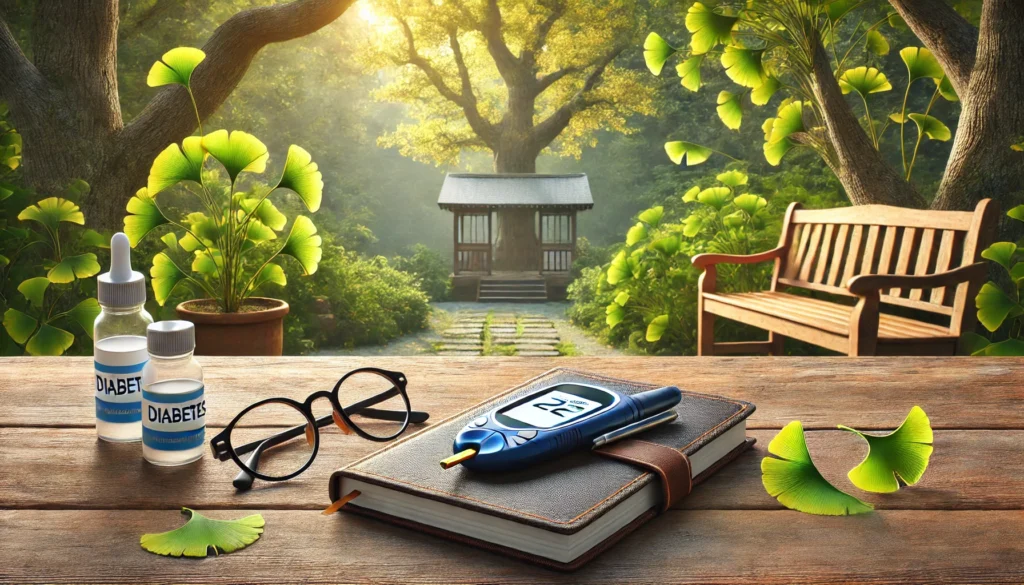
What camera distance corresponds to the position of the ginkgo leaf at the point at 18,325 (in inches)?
100

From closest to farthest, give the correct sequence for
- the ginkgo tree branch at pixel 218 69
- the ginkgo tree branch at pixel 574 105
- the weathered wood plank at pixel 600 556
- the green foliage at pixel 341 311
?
the weathered wood plank at pixel 600 556 → the ginkgo tree branch at pixel 218 69 → the green foliage at pixel 341 311 → the ginkgo tree branch at pixel 574 105

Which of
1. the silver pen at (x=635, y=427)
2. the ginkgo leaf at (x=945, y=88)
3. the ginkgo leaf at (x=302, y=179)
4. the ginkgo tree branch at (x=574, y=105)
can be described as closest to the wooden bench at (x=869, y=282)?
the ginkgo leaf at (x=945, y=88)

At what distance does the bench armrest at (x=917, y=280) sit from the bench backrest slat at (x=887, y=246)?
0.07 meters

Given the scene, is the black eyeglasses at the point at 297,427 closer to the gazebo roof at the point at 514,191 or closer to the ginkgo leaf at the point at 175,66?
the ginkgo leaf at the point at 175,66

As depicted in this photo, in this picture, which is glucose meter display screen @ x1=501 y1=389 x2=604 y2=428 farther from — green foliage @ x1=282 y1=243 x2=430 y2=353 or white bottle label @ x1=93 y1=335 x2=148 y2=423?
green foliage @ x1=282 y1=243 x2=430 y2=353

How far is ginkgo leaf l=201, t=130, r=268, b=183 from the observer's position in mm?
2393

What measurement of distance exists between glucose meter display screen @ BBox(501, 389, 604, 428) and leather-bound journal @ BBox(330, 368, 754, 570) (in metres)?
0.04

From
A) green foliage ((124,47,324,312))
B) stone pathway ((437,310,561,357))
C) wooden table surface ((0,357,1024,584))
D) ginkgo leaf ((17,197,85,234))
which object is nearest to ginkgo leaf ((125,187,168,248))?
green foliage ((124,47,324,312))

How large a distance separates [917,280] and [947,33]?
6.54 feet

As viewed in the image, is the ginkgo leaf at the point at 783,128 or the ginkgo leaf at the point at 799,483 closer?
the ginkgo leaf at the point at 799,483

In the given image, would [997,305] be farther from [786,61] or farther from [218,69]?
[218,69]

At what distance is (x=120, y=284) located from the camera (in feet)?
2.51

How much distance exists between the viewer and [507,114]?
1532 centimetres

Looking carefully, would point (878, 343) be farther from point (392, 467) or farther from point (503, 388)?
point (392, 467)
